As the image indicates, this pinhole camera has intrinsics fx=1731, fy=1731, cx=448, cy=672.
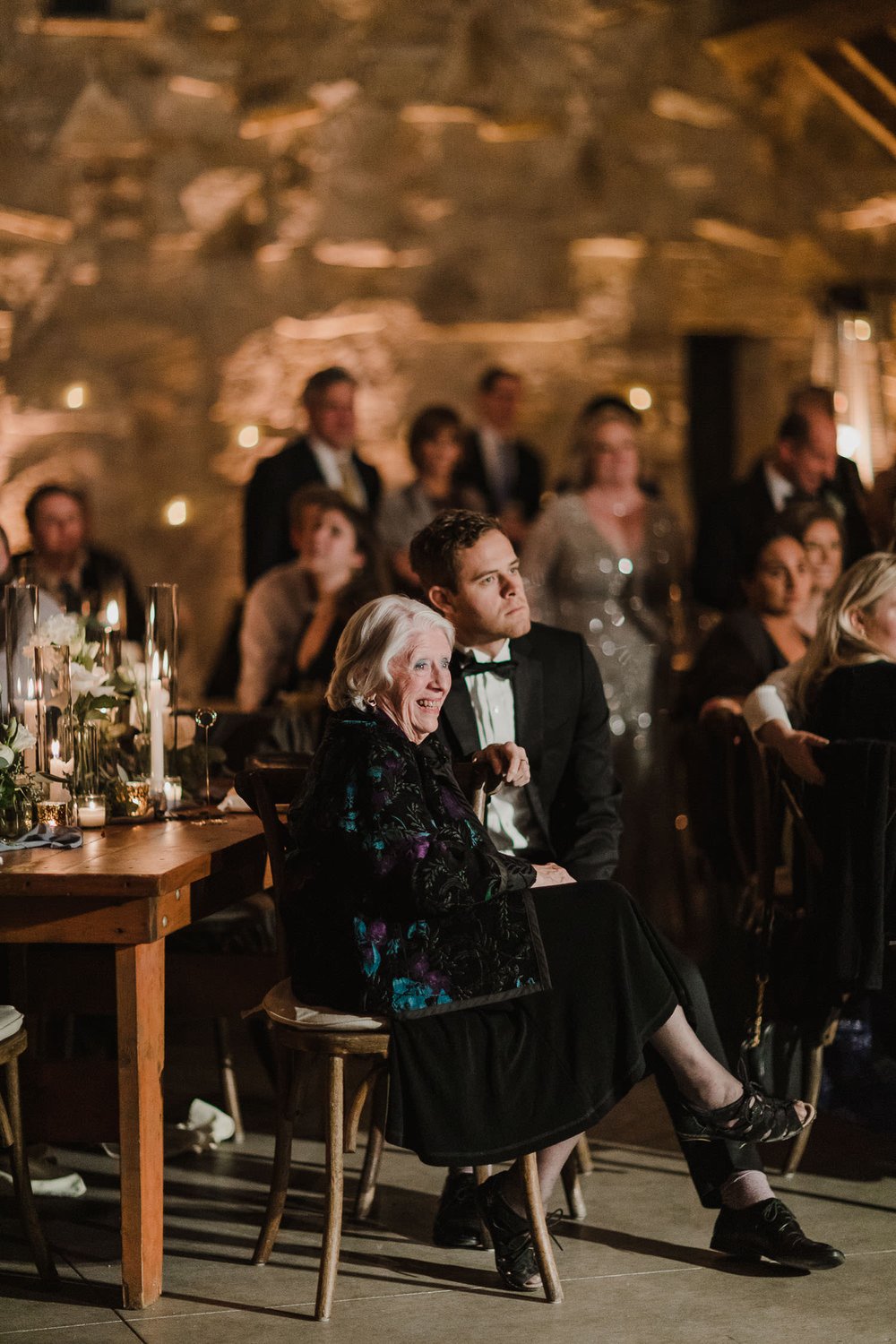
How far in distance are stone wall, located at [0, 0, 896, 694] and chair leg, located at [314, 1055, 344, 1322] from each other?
5.26 meters

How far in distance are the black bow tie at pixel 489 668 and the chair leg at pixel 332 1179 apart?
2.85 feet

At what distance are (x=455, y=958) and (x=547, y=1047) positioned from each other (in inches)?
8.9

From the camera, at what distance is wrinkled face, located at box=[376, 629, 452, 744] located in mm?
2975

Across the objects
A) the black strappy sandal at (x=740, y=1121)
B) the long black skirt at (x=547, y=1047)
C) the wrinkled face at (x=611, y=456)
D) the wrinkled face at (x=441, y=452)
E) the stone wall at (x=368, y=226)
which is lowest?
the black strappy sandal at (x=740, y=1121)

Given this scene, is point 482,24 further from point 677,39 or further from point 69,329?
point 69,329

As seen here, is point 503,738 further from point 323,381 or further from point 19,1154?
point 323,381

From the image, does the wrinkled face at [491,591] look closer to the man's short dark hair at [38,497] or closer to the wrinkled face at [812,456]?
the wrinkled face at [812,456]

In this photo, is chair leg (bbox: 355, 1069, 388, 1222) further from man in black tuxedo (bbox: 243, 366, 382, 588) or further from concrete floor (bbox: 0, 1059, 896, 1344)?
man in black tuxedo (bbox: 243, 366, 382, 588)

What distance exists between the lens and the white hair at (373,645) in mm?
2971

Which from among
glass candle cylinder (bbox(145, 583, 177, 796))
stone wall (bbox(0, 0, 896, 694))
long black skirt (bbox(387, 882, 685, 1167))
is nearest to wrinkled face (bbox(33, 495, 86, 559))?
stone wall (bbox(0, 0, 896, 694))

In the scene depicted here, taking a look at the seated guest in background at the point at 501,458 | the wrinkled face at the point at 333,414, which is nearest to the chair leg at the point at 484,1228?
the wrinkled face at the point at 333,414

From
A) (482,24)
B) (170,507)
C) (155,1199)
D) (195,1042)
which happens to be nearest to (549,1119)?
(155,1199)

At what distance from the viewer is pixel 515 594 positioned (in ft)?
11.1

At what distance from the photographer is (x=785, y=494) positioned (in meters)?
5.52
